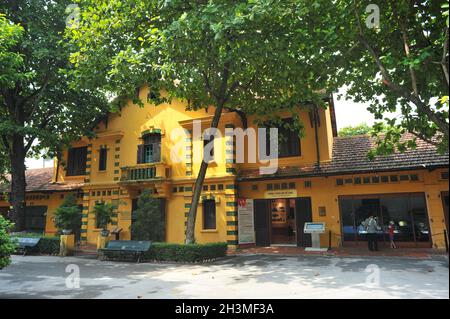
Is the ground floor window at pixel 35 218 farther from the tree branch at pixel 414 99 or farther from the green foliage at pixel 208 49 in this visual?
the tree branch at pixel 414 99

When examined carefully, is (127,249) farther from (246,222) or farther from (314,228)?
(314,228)

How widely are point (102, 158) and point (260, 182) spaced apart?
35.7 ft

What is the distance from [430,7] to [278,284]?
28.4 feet

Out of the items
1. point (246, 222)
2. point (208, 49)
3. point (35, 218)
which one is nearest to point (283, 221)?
point (246, 222)

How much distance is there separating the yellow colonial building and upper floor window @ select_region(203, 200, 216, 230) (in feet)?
0.18

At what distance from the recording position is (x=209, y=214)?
1872cm

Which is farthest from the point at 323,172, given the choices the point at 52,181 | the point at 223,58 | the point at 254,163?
the point at 52,181

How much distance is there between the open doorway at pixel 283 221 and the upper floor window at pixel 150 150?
7.53m

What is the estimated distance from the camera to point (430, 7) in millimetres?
9359

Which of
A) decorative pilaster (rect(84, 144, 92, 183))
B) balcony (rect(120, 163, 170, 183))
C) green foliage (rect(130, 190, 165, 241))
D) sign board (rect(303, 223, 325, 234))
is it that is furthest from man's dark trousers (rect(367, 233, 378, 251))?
decorative pilaster (rect(84, 144, 92, 183))

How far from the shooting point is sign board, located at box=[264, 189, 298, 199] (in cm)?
1773

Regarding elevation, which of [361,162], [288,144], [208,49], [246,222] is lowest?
[246,222]

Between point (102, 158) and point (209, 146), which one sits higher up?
point (102, 158)
